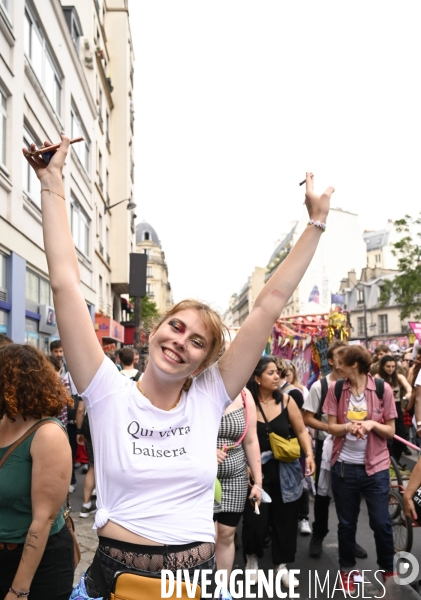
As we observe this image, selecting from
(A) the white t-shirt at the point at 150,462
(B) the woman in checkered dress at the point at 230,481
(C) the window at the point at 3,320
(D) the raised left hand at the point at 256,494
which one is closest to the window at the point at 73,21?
(C) the window at the point at 3,320

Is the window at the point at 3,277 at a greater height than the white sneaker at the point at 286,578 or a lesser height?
greater

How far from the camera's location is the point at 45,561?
8.29 feet

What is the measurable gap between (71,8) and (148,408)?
2076cm

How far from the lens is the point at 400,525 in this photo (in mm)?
5371

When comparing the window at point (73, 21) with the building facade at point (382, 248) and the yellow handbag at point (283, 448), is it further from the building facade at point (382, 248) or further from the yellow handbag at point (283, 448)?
the building facade at point (382, 248)

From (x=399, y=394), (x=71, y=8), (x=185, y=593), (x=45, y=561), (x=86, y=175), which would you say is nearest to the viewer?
(x=185, y=593)

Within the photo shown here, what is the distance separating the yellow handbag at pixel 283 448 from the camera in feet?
16.1

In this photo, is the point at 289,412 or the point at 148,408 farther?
the point at 289,412

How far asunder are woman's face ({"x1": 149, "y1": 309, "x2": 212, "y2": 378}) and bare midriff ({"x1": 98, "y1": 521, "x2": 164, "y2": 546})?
50 centimetres

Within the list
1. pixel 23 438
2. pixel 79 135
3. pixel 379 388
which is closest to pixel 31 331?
pixel 79 135

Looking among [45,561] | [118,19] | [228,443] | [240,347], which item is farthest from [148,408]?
[118,19]

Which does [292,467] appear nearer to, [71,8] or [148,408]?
[148,408]

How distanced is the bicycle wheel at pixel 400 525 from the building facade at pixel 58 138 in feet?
25.9

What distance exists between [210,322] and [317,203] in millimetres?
578
